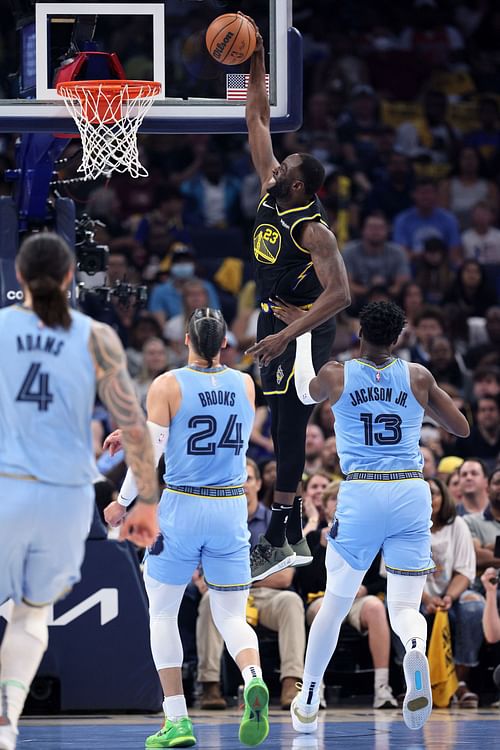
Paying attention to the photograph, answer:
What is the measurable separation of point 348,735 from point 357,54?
1331cm

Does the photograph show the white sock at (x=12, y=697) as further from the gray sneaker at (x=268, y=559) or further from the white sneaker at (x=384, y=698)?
the white sneaker at (x=384, y=698)

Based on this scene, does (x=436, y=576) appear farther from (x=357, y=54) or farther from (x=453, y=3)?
(x=453, y=3)

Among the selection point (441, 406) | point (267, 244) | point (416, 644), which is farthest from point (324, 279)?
point (416, 644)

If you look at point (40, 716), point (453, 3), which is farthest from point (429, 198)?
point (40, 716)

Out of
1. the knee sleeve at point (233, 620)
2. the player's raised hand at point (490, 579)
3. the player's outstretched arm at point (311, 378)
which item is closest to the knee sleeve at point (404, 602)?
the knee sleeve at point (233, 620)

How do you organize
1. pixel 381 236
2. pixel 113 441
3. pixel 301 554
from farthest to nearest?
1. pixel 381 236
2. pixel 301 554
3. pixel 113 441

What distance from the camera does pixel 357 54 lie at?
1995cm

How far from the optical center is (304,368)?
28.4 feet

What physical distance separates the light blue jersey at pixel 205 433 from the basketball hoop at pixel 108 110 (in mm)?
1853

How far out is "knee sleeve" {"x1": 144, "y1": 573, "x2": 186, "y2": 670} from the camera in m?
8.03

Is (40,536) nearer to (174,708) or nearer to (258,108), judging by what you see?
(174,708)

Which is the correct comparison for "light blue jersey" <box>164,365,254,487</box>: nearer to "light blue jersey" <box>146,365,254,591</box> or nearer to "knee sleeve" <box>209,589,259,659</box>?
"light blue jersey" <box>146,365,254,591</box>

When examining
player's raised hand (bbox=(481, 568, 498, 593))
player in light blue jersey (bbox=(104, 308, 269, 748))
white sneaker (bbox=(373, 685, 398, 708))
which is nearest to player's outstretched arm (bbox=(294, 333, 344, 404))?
player in light blue jersey (bbox=(104, 308, 269, 748))

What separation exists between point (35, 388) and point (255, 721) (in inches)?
107
